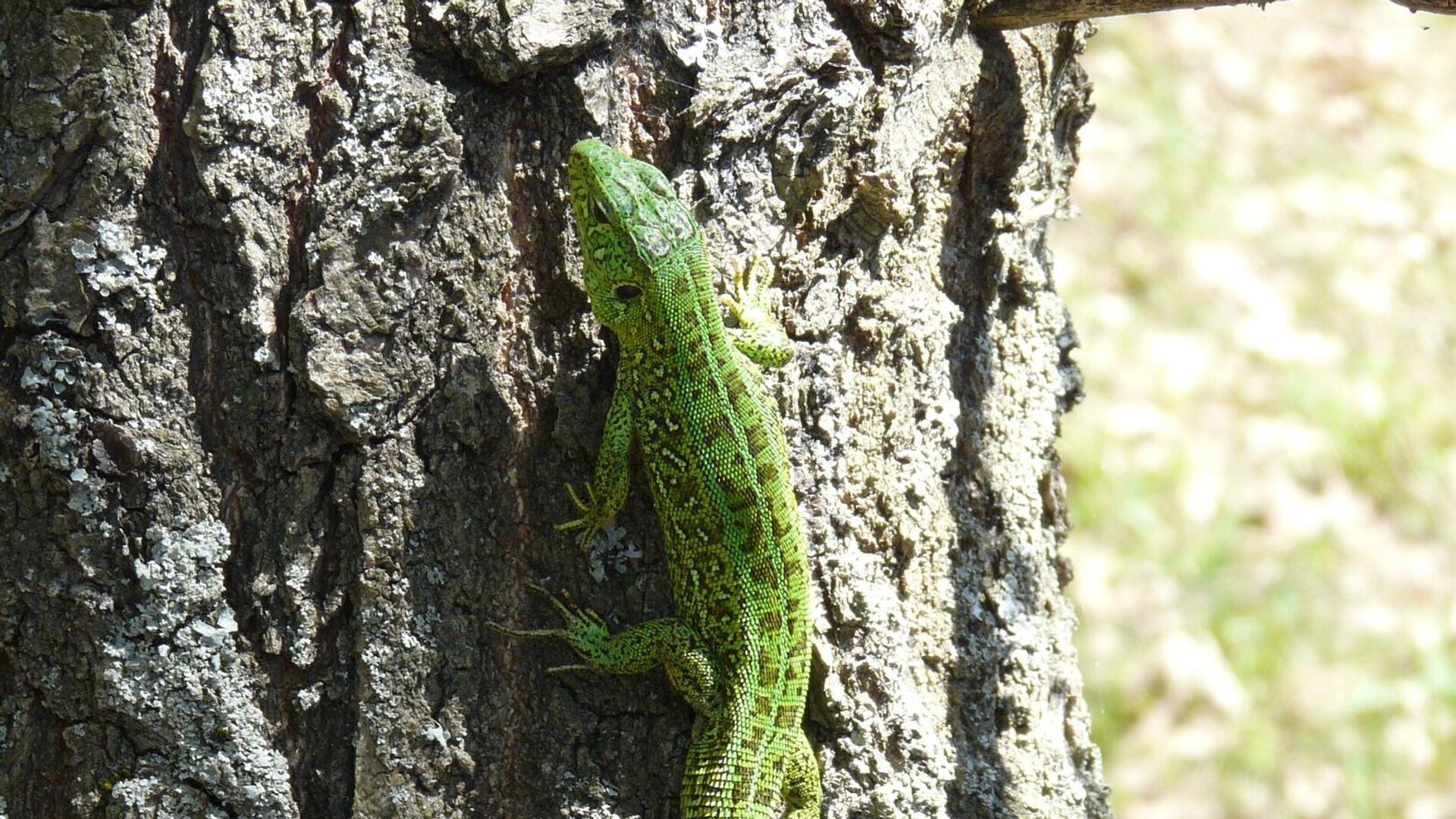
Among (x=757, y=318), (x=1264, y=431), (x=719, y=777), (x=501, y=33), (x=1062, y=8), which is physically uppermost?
(x=1264, y=431)

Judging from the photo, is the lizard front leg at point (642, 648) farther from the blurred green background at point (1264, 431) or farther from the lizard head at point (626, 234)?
the blurred green background at point (1264, 431)

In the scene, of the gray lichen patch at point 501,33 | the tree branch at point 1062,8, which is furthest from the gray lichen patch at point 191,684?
the tree branch at point 1062,8

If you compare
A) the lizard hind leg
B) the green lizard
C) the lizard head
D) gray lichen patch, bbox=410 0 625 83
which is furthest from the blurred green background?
gray lichen patch, bbox=410 0 625 83

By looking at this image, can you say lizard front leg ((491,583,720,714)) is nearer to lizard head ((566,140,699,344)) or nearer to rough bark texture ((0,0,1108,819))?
rough bark texture ((0,0,1108,819))

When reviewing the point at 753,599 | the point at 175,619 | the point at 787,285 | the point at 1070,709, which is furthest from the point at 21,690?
the point at 1070,709

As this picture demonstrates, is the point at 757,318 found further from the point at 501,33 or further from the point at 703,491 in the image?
the point at 501,33

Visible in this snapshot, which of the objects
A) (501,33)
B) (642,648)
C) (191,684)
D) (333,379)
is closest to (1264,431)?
(642,648)
